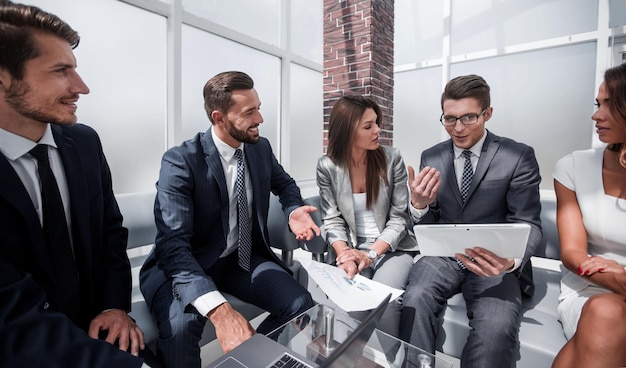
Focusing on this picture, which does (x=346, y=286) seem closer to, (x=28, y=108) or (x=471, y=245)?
(x=471, y=245)

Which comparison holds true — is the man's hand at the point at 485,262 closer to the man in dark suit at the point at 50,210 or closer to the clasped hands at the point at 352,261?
the clasped hands at the point at 352,261

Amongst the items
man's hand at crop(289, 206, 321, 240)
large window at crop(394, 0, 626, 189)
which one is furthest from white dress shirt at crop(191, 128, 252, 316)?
large window at crop(394, 0, 626, 189)

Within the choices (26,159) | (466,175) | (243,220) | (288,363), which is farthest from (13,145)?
(466,175)

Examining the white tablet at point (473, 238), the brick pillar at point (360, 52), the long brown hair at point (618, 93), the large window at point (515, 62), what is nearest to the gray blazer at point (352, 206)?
the white tablet at point (473, 238)

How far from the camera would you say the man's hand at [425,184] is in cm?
158

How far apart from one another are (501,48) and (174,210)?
4.27 metres

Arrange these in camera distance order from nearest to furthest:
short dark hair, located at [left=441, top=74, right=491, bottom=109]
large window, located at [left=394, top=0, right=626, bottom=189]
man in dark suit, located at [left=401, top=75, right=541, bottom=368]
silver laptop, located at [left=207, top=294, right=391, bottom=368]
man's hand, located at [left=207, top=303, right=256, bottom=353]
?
silver laptop, located at [left=207, top=294, right=391, bottom=368], man's hand, located at [left=207, top=303, right=256, bottom=353], man in dark suit, located at [left=401, top=75, right=541, bottom=368], short dark hair, located at [left=441, top=74, right=491, bottom=109], large window, located at [left=394, top=0, right=626, bottom=189]

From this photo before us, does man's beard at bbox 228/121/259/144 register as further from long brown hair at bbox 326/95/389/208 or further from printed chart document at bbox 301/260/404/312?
printed chart document at bbox 301/260/404/312

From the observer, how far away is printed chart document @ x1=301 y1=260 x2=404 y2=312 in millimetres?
1193

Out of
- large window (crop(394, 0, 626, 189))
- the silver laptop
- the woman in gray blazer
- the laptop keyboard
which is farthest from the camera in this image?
large window (crop(394, 0, 626, 189))

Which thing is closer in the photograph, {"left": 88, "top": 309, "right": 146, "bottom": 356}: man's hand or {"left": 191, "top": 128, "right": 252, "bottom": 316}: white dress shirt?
{"left": 88, "top": 309, "right": 146, "bottom": 356}: man's hand

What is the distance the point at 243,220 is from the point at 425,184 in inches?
38.4

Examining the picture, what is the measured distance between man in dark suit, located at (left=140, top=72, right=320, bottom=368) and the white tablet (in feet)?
2.04

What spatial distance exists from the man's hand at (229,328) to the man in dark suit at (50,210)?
280 millimetres
